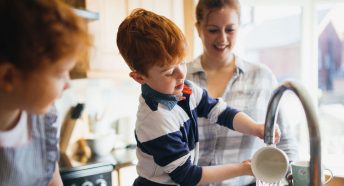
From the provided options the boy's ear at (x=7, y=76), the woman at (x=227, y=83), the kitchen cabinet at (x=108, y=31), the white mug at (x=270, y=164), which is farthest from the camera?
the kitchen cabinet at (x=108, y=31)

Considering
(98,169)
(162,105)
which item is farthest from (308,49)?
(162,105)

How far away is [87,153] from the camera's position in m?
1.95

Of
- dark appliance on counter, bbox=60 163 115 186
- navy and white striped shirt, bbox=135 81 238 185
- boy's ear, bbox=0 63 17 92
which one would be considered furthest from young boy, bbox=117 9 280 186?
dark appliance on counter, bbox=60 163 115 186

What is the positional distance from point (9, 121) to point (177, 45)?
1.25ft

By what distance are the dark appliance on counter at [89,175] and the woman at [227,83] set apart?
76 centimetres

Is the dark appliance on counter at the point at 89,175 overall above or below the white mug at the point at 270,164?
below

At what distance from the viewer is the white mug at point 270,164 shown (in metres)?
0.71

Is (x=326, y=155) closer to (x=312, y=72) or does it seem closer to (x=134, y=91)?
(x=312, y=72)

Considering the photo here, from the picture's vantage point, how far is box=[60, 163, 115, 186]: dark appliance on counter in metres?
1.60

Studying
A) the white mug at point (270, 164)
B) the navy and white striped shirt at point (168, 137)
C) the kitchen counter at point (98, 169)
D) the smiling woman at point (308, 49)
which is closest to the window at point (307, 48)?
the smiling woman at point (308, 49)

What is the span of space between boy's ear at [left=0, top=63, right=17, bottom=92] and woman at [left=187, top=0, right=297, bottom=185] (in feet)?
2.17

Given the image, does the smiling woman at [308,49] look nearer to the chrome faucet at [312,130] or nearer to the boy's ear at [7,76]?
the chrome faucet at [312,130]

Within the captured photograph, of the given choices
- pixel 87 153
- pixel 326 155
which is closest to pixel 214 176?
pixel 87 153

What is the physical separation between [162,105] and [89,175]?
990mm
